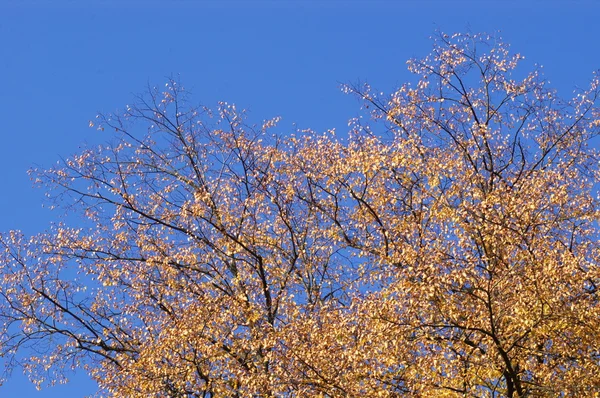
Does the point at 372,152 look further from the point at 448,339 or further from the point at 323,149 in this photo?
the point at 448,339

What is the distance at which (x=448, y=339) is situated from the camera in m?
16.0

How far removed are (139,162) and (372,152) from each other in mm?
7381

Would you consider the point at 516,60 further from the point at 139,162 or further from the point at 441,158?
the point at 139,162

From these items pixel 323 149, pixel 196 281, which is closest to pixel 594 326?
pixel 323 149

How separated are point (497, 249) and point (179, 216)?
981cm

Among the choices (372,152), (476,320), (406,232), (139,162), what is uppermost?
(139,162)

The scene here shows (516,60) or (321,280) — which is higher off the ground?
(516,60)

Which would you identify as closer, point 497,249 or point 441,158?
point 497,249

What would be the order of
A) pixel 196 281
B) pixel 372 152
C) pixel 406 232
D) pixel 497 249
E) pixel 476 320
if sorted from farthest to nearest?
pixel 196 281 < pixel 372 152 < pixel 406 232 < pixel 497 249 < pixel 476 320

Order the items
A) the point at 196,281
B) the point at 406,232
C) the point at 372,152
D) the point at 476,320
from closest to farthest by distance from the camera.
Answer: the point at 476,320 → the point at 406,232 → the point at 372,152 → the point at 196,281

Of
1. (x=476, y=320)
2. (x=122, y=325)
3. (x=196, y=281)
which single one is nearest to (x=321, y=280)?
(x=196, y=281)

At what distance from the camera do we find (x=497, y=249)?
16750 millimetres

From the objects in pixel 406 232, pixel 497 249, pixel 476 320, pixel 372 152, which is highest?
pixel 372 152

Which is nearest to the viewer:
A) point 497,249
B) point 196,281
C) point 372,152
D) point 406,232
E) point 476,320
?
point 476,320
